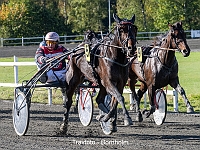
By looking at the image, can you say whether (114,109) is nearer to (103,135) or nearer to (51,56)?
(103,135)

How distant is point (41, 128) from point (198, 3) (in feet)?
142

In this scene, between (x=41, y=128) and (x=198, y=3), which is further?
(x=198, y=3)

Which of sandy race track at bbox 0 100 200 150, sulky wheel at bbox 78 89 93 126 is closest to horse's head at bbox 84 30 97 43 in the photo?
sulky wheel at bbox 78 89 93 126

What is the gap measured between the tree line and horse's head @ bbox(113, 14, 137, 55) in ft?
125

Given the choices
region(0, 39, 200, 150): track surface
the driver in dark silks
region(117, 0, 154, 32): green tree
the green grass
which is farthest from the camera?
region(117, 0, 154, 32): green tree

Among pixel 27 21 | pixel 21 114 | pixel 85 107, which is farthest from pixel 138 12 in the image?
pixel 21 114

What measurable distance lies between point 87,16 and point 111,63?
48.1 meters

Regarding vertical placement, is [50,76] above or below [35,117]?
above

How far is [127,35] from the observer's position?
28.5 feet

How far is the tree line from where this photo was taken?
Answer: 156 feet

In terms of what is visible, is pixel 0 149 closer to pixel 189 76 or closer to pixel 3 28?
pixel 189 76

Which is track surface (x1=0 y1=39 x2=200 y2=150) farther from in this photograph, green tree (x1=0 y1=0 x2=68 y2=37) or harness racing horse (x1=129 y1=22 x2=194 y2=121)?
green tree (x1=0 y1=0 x2=68 y2=37)

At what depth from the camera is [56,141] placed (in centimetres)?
866

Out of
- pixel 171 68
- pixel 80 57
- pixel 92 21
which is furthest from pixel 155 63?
pixel 92 21
